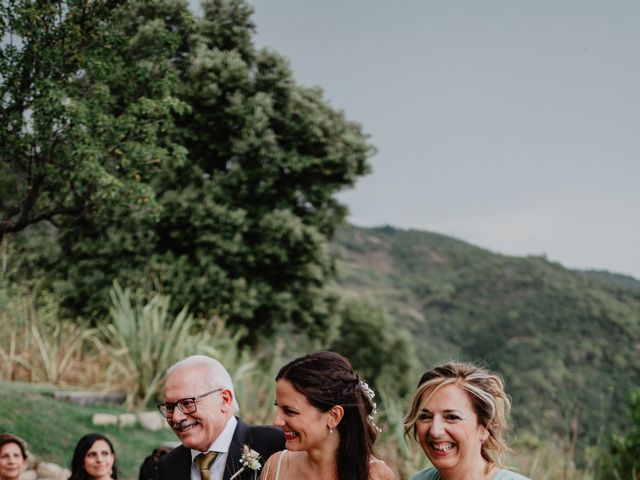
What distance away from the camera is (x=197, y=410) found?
286cm

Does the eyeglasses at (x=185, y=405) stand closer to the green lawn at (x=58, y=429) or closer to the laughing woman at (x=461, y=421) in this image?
the laughing woman at (x=461, y=421)

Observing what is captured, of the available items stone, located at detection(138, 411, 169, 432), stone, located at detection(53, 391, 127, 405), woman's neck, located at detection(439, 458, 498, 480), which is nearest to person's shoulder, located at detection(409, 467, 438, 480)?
woman's neck, located at detection(439, 458, 498, 480)

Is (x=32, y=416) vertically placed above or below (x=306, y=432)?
below

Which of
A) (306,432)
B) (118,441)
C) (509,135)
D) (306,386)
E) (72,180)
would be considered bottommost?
(118,441)

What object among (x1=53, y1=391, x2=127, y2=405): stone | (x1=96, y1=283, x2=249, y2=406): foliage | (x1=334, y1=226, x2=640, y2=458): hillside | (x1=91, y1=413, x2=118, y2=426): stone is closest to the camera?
(x1=91, y1=413, x2=118, y2=426): stone

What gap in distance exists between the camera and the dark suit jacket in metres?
2.98

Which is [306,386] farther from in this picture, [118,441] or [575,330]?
[575,330]

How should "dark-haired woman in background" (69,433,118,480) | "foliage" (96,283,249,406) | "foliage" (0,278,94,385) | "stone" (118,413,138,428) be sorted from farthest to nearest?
1. "foliage" (0,278,94,385)
2. "foliage" (96,283,249,406)
3. "stone" (118,413,138,428)
4. "dark-haired woman in background" (69,433,118,480)

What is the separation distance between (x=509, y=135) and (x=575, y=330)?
11.4 metres

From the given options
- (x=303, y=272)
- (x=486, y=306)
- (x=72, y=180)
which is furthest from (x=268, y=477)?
(x=486, y=306)

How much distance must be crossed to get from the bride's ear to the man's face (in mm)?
501

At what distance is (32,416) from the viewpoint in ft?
27.6

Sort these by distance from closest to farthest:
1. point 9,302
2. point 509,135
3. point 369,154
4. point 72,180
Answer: point 72,180 < point 9,302 < point 369,154 < point 509,135

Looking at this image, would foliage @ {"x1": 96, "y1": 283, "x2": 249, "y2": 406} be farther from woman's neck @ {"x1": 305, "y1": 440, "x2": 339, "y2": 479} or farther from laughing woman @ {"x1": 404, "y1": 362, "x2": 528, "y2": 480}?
laughing woman @ {"x1": 404, "y1": 362, "x2": 528, "y2": 480}
